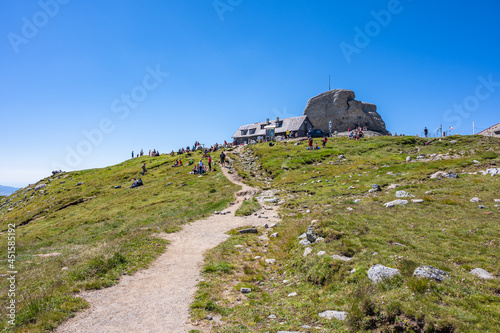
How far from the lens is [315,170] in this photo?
136 ft

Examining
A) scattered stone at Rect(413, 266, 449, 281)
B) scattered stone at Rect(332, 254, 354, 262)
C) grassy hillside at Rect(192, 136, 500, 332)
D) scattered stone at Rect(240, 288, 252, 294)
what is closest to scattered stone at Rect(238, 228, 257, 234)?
grassy hillside at Rect(192, 136, 500, 332)

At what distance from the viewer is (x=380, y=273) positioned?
8.16 metres

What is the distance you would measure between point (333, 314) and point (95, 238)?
77.7 ft

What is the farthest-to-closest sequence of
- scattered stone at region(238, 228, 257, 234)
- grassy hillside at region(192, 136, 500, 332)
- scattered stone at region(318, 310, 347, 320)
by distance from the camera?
scattered stone at region(238, 228, 257, 234), scattered stone at region(318, 310, 347, 320), grassy hillside at region(192, 136, 500, 332)

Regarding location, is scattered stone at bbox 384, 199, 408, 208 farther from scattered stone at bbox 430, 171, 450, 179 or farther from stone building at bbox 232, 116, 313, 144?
stone building at bbox 232, 116, 313, 144

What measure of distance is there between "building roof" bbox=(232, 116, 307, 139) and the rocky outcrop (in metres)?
7.33

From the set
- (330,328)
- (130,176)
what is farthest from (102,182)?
(330,328)

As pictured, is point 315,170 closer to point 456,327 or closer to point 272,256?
point 272,256

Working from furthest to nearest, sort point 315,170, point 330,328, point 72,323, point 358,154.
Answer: point 358,154 < point 315,170 < point 72,323 < point 330,328

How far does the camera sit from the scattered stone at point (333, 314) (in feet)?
23.8

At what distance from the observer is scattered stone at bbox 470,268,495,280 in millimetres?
7487

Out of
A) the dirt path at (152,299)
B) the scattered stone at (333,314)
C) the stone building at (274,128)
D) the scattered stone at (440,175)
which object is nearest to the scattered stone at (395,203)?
the scattered stone at (440,175)

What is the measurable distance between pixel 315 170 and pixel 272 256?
2965 centimetres

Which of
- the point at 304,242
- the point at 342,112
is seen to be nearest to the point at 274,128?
the point at 342,112
